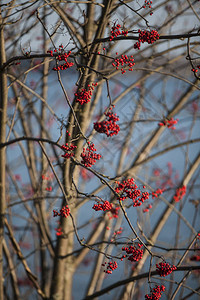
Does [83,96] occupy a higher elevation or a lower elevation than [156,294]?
higher

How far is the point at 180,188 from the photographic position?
8.54 ft

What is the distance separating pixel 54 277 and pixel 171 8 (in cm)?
222

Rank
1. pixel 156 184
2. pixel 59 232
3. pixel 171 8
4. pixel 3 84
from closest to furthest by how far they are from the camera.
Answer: pixel 3 84 → pixel 59 232 → pixel 171 8 → pixel 156 184

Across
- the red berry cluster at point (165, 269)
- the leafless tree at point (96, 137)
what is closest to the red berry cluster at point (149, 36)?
the leafless tree at point (96, 137)

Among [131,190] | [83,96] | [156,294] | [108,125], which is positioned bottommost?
[156,294]

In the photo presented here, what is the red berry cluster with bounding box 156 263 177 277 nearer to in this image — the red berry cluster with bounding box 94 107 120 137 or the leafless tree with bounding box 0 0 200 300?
the leafless tree with bounding box 0 0 200 300

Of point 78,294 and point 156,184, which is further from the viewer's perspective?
point 78,294

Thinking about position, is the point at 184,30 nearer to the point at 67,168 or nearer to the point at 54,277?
the point at 67,168

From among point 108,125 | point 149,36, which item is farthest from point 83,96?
point 149,36

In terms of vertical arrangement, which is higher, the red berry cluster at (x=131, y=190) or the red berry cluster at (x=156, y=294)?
the red berry cluster at (x=131, y=190)

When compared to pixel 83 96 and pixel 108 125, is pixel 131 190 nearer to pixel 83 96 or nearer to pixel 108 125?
pixel 108 125

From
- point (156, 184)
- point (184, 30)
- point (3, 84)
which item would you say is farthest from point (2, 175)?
point (156, 184)

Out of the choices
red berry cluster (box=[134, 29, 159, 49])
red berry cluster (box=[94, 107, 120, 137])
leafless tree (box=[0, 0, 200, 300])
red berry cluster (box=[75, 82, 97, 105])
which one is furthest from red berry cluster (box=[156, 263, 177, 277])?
red berry cluster (box=[134, 29, 159, 49])

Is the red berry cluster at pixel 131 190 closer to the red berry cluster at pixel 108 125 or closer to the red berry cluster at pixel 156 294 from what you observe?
the red berry cluster at pixel 108 125
